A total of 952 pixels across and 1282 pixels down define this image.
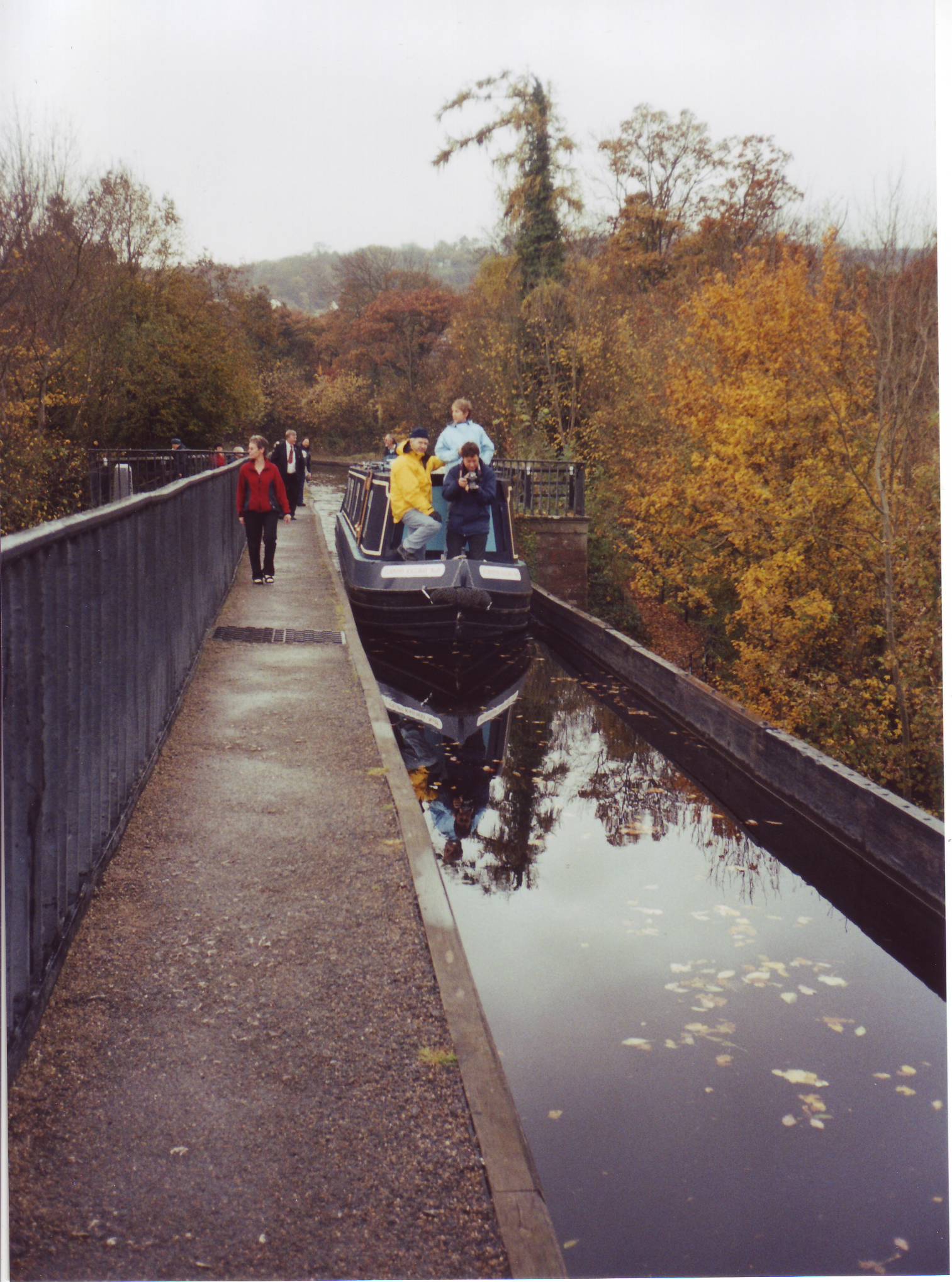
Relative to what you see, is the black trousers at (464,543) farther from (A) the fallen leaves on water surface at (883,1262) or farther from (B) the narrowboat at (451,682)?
(A) the fallen leaves on water surface at (883,1262)

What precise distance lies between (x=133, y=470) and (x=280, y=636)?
5.96m

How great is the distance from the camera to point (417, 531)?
14.9 m

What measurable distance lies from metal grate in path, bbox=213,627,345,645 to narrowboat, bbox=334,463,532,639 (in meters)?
3.32

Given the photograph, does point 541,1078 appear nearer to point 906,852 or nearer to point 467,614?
point 906,852

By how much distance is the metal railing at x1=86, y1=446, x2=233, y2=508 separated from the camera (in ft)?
39.2

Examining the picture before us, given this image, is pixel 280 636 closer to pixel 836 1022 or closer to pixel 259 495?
pixel 259 495

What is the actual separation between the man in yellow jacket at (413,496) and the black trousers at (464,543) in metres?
0.22

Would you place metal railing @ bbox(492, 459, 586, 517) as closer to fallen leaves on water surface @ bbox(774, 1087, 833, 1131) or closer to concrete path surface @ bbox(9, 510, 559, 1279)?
concrete path surface @ bbox(9, 510, 559, 1279)

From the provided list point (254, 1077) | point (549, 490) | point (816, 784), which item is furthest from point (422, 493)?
point (254, 1077)

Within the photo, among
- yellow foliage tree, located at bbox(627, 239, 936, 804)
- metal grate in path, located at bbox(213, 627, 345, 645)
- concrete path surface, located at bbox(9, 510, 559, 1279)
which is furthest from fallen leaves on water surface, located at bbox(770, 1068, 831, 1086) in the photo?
metal grate in path, located at bbox(213, 627, 345, 645)

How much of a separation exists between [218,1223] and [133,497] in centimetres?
348

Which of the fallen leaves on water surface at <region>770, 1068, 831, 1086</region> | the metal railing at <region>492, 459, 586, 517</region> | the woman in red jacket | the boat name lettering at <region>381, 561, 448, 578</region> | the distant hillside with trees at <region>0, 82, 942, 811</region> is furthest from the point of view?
the metal railing at <region>492, 459, 586, 517</region>

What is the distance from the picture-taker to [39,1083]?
3.21 metres

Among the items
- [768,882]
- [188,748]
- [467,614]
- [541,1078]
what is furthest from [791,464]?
[541,1078]
